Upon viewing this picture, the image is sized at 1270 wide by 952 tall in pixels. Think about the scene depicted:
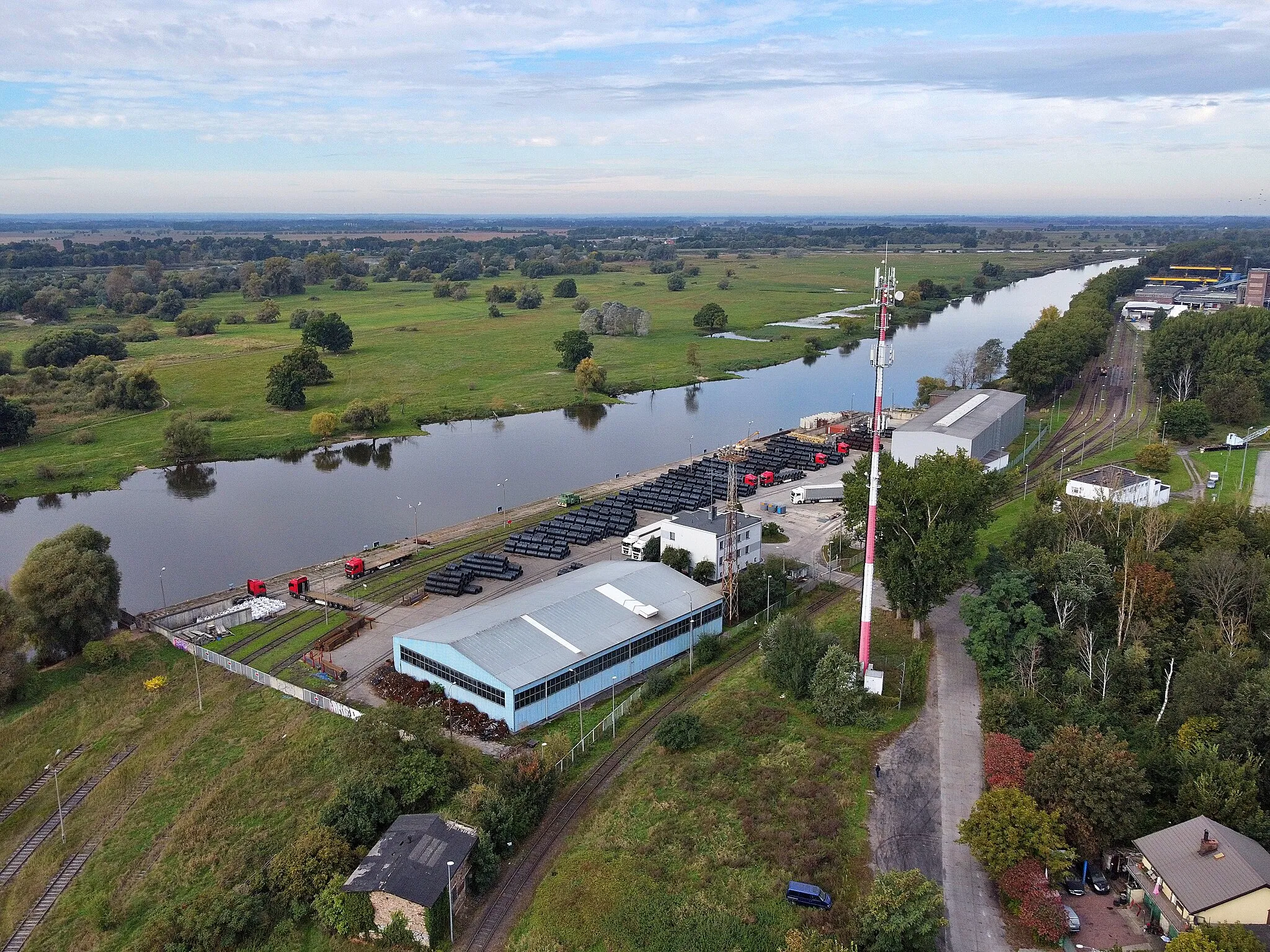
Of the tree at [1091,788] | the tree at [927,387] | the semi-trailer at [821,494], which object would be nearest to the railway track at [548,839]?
the tree at [1091,788]

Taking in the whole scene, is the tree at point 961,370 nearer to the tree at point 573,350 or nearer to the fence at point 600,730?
the tree at point 573,350

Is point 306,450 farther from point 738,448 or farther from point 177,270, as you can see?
point 177,270

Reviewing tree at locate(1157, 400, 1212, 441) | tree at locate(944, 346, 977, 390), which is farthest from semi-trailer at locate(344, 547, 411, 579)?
tree at locate(944, 346, 977, 390)

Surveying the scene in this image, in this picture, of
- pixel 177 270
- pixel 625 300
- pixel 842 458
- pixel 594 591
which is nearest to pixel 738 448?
pixel 842 458

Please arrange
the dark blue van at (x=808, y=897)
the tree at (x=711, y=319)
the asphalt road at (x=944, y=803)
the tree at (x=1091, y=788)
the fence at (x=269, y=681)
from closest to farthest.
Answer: the asphalt road at (x=944, y=803) < the dark blue van at (x=808, y=897) < the tree at (x=1091, y=788) < the fence at (x=269, y=681) < the tree at (x=711, y=319)

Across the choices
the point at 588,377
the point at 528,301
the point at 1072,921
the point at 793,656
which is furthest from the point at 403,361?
the point at 1072,921

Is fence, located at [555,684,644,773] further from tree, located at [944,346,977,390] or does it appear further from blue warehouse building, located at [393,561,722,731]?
tree, located at [944,346,977,390]

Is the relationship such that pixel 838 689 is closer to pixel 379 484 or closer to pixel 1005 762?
pixel 1005 762
